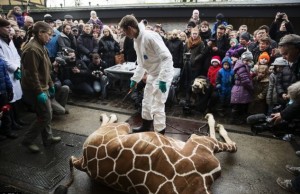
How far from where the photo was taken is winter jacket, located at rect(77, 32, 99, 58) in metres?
7.25

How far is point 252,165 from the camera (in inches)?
152

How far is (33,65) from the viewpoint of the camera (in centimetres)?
377

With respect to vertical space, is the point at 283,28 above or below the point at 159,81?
above

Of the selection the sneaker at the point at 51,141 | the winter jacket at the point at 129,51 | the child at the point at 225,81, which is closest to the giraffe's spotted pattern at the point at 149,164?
the sneaker at the point at 51,141

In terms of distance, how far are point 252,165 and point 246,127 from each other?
149 centimetres

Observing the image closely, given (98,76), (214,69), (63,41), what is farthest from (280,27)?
(63,41)

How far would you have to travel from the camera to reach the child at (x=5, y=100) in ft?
14.3

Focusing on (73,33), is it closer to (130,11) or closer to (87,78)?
(87,78)

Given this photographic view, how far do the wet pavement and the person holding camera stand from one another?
363 cm

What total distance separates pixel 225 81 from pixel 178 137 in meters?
2.06

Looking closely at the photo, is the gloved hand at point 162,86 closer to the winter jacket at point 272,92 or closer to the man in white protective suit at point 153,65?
the man in white protective suit at point 153,65

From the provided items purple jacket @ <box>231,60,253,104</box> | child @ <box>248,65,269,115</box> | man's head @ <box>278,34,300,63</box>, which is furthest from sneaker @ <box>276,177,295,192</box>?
child @ <box>248,65,269,115</box>

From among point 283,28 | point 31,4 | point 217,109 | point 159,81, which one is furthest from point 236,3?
Result: point 31,4

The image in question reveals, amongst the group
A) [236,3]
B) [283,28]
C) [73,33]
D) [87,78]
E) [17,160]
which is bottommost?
[17,160]
